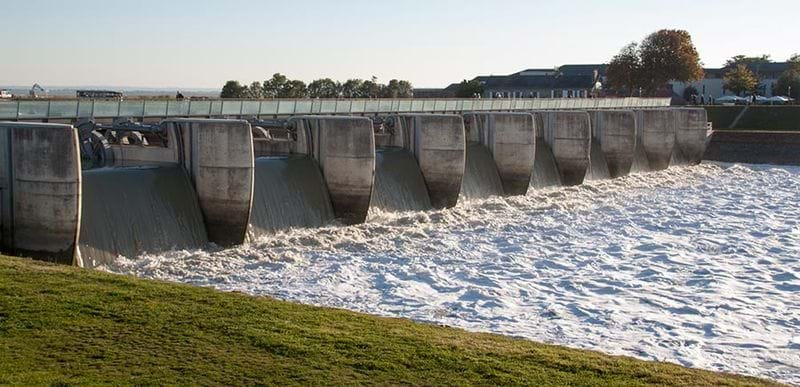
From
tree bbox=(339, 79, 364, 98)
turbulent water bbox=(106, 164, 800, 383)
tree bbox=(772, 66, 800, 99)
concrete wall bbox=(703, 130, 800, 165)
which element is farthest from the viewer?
tree bbox=(772, 66, 800, 99)

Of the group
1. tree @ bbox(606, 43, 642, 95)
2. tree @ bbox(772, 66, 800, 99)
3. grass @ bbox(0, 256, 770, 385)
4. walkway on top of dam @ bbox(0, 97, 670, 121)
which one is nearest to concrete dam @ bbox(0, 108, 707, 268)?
walkway on top of dam @ bbox(0, 97, 670, 121)

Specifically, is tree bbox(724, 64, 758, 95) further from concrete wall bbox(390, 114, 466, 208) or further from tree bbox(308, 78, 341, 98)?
concrete wall bbox(390, 114, 466, 208)

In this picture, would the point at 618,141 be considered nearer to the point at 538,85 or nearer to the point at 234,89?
the point at 234,89

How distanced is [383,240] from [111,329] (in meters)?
13.3

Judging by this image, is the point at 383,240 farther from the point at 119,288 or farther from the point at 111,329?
the point at 111,329

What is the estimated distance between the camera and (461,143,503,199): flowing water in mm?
32531

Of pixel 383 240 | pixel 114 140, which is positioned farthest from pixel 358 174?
pixel 114 140

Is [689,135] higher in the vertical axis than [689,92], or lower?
lower

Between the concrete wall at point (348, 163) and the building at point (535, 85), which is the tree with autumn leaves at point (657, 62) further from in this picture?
the concrete wall at point (348, 163)

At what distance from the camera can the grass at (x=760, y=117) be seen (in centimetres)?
6638

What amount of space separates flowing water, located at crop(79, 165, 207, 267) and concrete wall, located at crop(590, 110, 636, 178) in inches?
1004

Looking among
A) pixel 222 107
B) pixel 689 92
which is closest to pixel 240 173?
pixel 222 107

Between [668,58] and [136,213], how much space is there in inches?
2593

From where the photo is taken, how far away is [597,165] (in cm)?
4222
